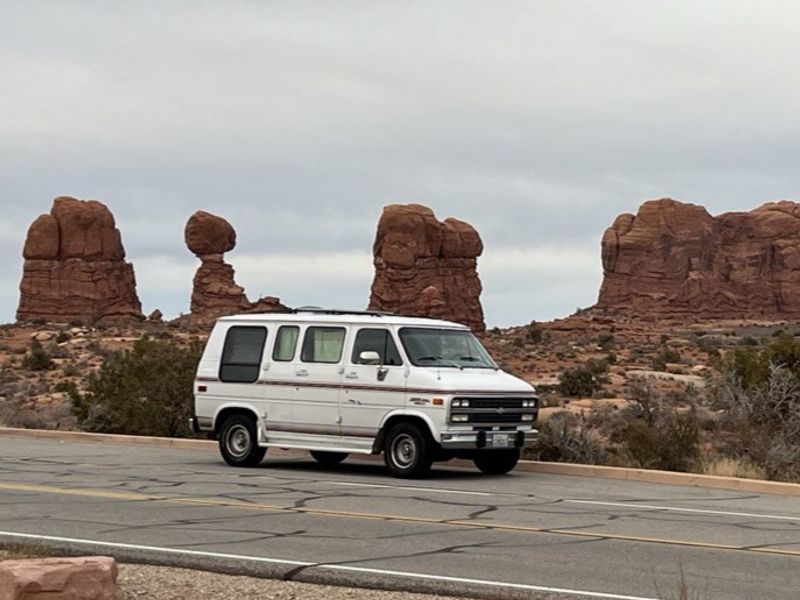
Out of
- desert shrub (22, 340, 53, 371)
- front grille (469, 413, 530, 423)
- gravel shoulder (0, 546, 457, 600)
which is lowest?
gravel shoulder (0, 546, 457, 600)

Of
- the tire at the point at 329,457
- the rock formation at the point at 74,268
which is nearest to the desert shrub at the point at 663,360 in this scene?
the tire at the point at 329,457

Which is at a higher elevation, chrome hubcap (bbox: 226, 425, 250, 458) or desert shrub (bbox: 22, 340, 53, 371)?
desert shrub (bbox: 22, 340, 53, 371)

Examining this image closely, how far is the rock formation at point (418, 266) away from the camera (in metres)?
104

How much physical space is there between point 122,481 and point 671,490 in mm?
6998

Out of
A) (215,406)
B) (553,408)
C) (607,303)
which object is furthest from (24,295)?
(215,406)

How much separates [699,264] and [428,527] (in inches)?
4457

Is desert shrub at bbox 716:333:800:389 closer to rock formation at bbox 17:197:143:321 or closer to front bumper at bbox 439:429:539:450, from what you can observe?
front bumper at bbox 439:429:539:450

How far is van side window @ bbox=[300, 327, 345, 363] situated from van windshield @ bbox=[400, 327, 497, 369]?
0.99 m

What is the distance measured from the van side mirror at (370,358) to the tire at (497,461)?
1.95 meters

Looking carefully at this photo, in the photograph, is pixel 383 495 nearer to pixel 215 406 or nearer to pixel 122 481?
pixel 122 481

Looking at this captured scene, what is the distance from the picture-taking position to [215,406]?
19.8m

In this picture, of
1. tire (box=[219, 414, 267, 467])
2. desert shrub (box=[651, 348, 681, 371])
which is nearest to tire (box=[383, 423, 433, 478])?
tire (box=[219, 414, 267, 467])

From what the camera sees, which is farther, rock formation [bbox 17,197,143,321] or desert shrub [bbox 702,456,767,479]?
rock formation [bbox 17,197,143,321]

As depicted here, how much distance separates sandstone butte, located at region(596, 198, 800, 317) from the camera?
397ft
